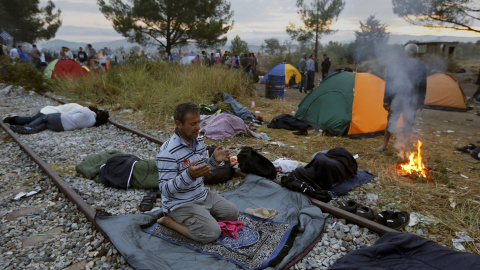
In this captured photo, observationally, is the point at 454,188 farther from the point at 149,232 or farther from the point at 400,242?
the point at 149,232

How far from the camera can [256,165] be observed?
14.4ft

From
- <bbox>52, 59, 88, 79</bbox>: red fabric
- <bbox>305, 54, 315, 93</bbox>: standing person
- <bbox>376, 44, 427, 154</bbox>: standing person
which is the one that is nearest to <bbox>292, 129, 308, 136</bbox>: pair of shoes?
<bbox>376, 44, 427, 154</bbox>: standing person

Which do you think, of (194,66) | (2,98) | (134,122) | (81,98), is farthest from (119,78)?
(2,98)

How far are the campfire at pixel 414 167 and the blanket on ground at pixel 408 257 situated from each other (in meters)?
2.36

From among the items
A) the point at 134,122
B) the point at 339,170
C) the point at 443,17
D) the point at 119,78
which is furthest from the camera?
the point at 119,78

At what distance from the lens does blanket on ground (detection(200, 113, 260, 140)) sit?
264 inches

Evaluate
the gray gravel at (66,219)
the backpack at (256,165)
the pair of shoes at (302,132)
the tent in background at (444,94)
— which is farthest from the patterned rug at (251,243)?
the tent in background at (444,94)

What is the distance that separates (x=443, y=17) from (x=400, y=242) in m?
9.50

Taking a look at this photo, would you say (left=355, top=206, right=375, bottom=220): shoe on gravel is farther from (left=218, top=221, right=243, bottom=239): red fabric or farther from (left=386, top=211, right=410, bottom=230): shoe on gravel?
(left=218, top=221, right=243, bottom=239): red fabric

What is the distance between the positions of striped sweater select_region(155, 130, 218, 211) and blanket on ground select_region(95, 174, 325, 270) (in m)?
0.43

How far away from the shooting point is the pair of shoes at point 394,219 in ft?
10.00

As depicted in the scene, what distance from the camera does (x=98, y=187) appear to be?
4.25 m

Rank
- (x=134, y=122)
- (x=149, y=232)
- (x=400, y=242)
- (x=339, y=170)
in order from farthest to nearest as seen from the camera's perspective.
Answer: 1. (x=134, y=122)
2. (x=339, y=170)
3. (x=149, y=232)
4. (x=400, y=242)

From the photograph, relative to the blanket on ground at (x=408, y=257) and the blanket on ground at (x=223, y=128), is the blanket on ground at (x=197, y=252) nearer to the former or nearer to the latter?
the blanket on ground at (x=408, y=257)
